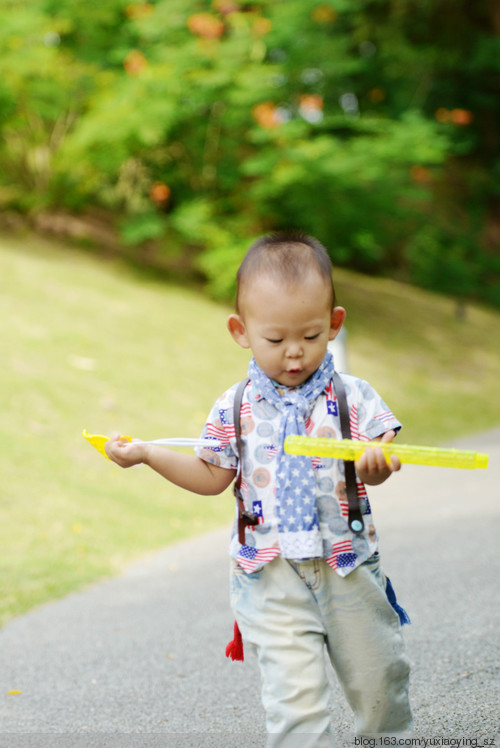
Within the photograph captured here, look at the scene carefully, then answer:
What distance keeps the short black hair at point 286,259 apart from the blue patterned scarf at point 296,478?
226 mm

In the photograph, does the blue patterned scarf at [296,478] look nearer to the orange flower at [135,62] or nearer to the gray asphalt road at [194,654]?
the gray asphalt road at [194,654]

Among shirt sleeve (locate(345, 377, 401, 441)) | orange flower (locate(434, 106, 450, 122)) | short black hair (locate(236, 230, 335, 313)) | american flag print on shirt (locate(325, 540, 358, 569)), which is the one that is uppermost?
short black hair (locate(236, 230, 335, 313))

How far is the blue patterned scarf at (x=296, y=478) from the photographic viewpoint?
2.09 m

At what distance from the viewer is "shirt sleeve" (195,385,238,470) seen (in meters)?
2.22

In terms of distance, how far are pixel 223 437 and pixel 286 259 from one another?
1.58 ft

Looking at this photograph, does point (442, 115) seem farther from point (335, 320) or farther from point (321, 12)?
point (335, 320)

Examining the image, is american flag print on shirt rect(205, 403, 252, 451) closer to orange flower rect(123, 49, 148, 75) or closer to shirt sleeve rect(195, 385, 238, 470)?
shirt sleeve rect(195, 385, 238, 470)

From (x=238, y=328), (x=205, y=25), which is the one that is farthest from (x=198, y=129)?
(x=238, y=328)

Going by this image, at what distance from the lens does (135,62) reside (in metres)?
12.0

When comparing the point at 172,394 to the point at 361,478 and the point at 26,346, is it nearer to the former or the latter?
the point at 26,346

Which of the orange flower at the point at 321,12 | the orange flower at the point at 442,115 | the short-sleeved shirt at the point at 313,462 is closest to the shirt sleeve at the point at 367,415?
the short-sleeved shirt at the point at 313,462

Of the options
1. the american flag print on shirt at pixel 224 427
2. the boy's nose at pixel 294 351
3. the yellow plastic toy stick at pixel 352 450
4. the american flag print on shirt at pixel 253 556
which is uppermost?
the boy's nose at pixel 294 351

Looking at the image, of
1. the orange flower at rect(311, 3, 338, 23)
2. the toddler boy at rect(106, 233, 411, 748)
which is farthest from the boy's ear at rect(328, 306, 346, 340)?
the orange flower at rect(311, 3, 338, 23)

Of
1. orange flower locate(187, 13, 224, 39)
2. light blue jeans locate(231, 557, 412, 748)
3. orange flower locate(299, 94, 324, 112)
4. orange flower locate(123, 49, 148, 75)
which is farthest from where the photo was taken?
orange flower locate(299, 94, 324, 112)
